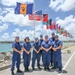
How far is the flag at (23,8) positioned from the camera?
74.4ft

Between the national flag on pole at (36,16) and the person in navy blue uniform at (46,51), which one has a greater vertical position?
the national flag on pole at (36,16)

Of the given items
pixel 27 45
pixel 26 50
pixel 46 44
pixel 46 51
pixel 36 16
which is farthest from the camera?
pixel 36 16

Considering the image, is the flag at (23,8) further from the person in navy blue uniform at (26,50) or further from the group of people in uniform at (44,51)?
the person in navy blue uniform at (26,50)

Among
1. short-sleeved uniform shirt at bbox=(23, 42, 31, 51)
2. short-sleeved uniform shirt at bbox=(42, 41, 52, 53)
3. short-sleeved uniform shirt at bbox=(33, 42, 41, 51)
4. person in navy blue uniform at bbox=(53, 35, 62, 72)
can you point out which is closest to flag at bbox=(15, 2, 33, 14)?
short-sleeved uniform shirt at bbox=(33, 42, 41, 51)

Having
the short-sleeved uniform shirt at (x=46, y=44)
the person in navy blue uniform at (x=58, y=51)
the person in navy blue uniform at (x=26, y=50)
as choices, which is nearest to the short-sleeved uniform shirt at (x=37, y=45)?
the short-sleeved uniform shirt at (x=46, y=44)

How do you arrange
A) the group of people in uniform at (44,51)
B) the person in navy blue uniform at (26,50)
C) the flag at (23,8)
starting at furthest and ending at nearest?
the flag at (23,8)
the person in navy blue uniform at (26,50)
the group of people in uniform at (44,51)

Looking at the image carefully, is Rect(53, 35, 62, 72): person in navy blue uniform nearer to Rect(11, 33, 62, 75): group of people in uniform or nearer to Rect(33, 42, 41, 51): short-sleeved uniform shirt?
Rect(11, 33, 62, 75): group of people in uniform

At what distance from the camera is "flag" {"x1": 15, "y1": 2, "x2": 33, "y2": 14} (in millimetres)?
22667

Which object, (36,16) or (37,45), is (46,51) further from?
(36,16)

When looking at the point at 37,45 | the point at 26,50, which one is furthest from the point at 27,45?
the point at 37,45

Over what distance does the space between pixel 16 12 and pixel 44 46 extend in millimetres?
8164

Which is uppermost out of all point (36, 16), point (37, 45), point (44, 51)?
point (36, 16)

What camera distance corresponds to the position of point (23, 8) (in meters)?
23.0

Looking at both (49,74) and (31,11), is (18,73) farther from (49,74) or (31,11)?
(31,11)
